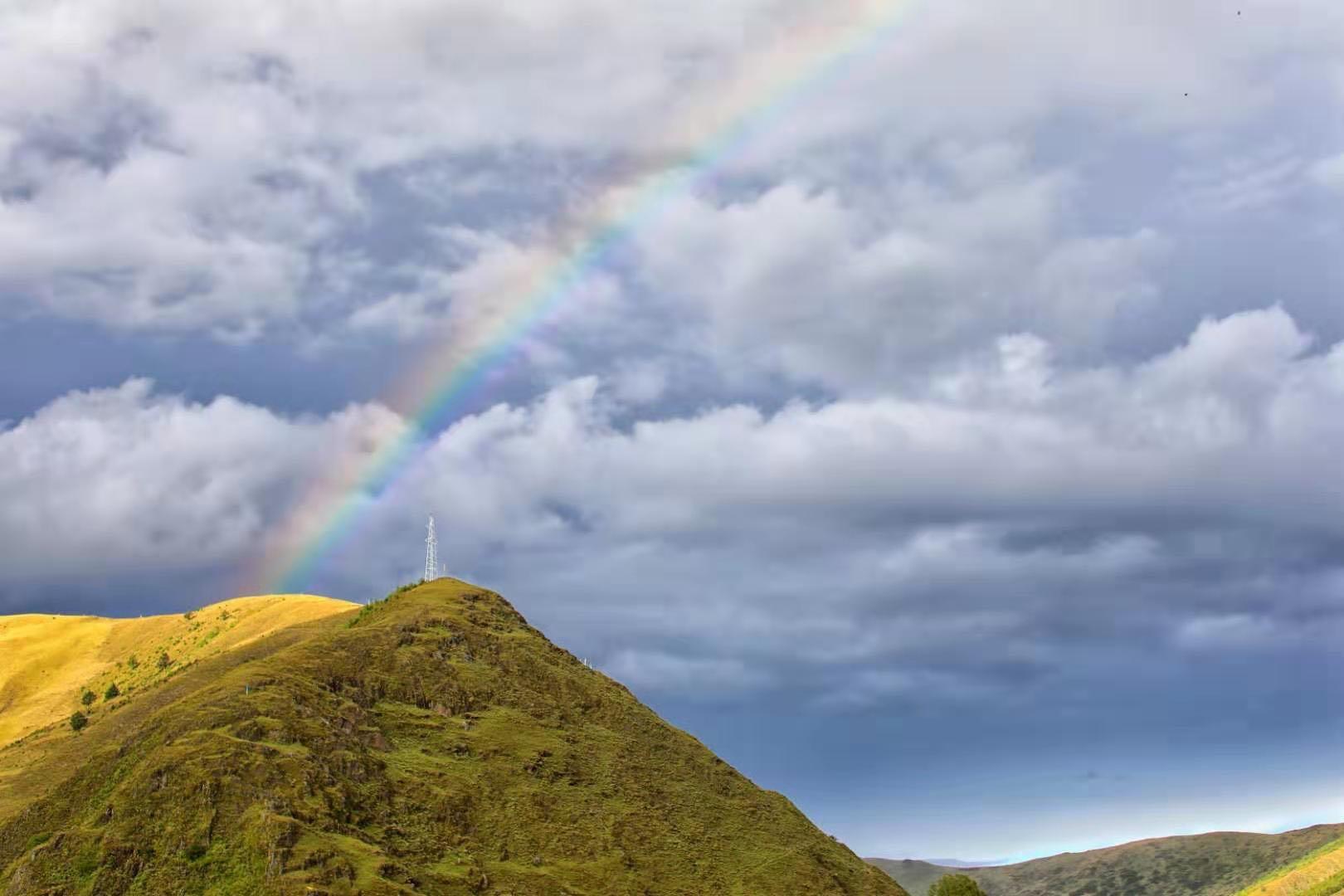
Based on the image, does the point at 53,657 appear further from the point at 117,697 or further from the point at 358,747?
the point at 358,747

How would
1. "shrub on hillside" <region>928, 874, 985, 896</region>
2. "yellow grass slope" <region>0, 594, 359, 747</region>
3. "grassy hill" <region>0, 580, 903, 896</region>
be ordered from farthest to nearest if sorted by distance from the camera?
1. "yellow grass slope" <region>0, 594, 359, 747</region>
2. "shrub on hillside" <region>928, 874, 985, 896</region>
3. "grassy hill" <region>0, 580, 903, 896</region>

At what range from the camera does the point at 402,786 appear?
112 meters

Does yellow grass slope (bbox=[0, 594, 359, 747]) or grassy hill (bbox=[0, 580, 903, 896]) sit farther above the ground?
yellow grass slope (bbox=[0, 594, 359, 747])

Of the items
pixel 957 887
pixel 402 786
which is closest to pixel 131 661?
pixel 402 786

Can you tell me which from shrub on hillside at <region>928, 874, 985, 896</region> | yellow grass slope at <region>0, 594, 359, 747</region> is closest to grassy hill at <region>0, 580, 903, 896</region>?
yellow grass slope at <region>0, 594, 359, 747</region>

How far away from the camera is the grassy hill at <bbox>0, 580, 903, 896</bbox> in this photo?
93.9 metres

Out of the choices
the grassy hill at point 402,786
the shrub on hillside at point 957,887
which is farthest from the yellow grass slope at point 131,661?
the shrub on hillside at point 957,887

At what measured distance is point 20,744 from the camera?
159250 millimetres

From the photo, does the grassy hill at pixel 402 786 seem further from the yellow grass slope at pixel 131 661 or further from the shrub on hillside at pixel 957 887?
the shrub on hillside at pixel 957 887

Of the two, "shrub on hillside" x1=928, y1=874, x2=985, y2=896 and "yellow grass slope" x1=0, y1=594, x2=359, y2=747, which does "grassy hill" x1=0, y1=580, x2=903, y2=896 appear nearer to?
"yellow grass slope" x1=0, y1=594, x2=359, y2=747

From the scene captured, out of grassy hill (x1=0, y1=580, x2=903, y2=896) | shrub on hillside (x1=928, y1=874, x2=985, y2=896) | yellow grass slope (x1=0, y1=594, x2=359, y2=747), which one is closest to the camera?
grassy hill (x1=0, y1=580, x2=903, y2=896)

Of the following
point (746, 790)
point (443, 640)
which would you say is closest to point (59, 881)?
point (443, 640)

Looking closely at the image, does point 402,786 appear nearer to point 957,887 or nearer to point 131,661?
point 957,887

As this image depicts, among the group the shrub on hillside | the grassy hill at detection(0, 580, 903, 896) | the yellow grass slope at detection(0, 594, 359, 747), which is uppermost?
the yellow grass slope at detection(0, 594, 359, 747)
